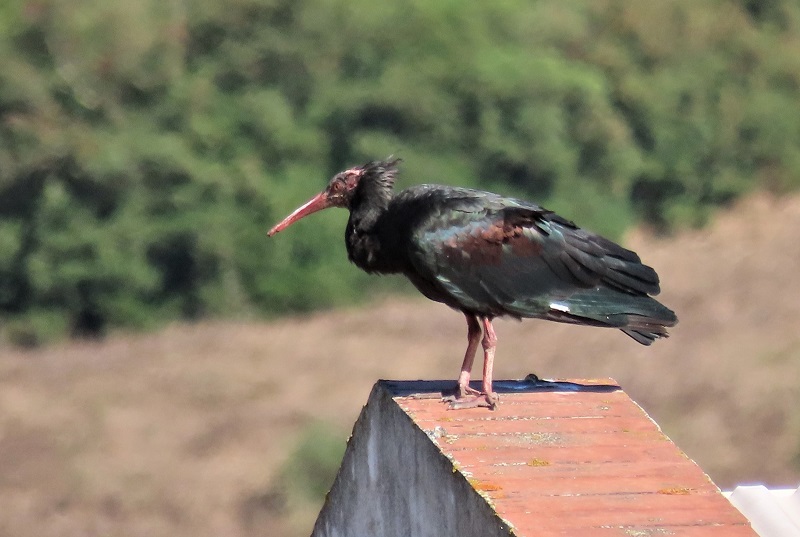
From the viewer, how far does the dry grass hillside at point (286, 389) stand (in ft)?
64.0

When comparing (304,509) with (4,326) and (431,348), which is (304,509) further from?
(4,326)

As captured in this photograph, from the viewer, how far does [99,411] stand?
78.2ft

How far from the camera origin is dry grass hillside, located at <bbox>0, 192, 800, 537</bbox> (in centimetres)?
1952

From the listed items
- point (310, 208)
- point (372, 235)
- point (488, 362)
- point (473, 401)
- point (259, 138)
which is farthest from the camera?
point (259, 138)

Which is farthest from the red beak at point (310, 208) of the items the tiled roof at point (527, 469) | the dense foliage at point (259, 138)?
the dense foliage at point (259, 138)

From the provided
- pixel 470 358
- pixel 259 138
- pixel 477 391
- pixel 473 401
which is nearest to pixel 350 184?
pixel 470 358

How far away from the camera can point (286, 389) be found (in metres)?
24.2

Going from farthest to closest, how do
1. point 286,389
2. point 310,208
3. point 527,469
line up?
point 286,389, point 310,208, point 527,469

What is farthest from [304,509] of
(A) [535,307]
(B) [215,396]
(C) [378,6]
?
(C) [378,6]

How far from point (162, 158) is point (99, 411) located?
381 inches

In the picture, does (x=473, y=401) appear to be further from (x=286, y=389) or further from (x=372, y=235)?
(x=286, y=389)

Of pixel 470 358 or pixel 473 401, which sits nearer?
pixel 473 401

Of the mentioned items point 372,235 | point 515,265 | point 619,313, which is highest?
point 372,235

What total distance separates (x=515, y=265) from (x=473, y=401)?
0.78m
